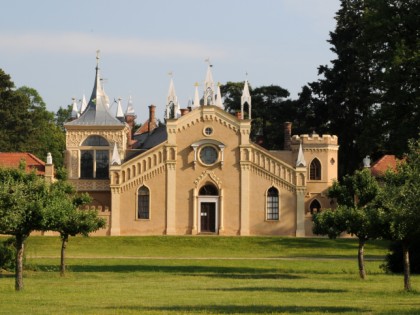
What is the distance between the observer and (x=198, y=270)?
5628 centimetres

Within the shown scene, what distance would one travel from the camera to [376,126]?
51.3 meters

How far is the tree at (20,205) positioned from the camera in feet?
125

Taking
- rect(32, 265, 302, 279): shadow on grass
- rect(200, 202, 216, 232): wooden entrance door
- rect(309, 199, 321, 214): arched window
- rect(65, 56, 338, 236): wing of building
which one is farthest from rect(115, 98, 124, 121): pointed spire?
rect(32, 265, 302, 279): shadow on grass

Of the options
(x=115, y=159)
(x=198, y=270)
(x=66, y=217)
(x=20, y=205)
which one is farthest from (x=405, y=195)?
(x=115, y=159)

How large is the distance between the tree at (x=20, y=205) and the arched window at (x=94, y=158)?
177 feet

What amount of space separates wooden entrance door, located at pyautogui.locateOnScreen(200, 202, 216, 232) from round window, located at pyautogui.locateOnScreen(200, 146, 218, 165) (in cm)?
331

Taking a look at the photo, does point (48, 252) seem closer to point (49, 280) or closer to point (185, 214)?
point (185, 214)

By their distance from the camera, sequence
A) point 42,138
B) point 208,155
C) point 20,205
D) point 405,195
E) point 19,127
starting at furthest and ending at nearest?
point 42,138 < point 19,127 < point 208,155 < point 20,205 < point 405,195

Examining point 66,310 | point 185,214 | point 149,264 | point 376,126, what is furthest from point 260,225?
point 66,310

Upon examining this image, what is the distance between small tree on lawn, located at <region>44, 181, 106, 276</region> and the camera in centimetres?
3972

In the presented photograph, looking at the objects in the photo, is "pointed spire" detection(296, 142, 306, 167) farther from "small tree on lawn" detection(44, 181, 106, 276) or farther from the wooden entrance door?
"small tree on lawn" detection(44, 181, 106, 276)

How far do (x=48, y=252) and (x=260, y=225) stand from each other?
21.1m

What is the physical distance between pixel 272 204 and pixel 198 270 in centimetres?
3329

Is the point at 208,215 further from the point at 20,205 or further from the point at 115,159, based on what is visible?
the point at 20,205
